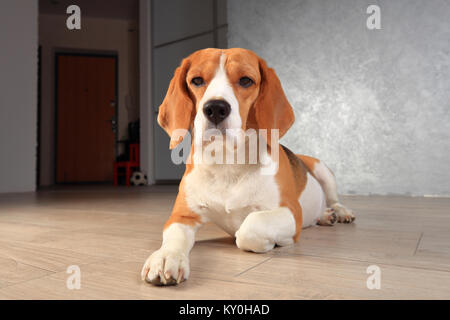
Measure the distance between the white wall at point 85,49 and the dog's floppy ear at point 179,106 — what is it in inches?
309

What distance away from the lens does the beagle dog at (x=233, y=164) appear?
1.25 m

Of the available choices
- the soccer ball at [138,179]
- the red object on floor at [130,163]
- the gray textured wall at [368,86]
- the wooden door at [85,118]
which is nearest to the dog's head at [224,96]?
the gray textured wall at [368,86]

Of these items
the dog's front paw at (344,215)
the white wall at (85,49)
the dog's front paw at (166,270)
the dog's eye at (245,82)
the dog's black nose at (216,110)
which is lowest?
the dog's front paw at (344,215)

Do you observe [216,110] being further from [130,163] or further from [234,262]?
[130,163]

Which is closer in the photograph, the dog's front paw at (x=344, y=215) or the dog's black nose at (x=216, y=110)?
the dog's black nose at (x=216, y=110)

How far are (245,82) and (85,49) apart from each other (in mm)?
8593

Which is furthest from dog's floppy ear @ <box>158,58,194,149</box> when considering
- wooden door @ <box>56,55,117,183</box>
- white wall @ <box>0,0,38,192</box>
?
wooden door @ <box>56,55,117,183</box>

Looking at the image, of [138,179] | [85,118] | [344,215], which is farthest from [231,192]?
[85,118]

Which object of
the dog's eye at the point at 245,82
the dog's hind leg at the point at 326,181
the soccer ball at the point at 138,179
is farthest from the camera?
the soccer ball at the point at 138,179

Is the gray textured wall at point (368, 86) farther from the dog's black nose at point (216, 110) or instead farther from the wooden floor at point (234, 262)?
the dog's black nose at point (216, 110)

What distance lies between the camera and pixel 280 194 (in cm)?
138

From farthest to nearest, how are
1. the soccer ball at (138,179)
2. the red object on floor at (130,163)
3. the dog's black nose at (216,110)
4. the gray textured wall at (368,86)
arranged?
the red object on floor at (130,163), the soccer ball at (138,179), the gray textured wall at (368,86), the dog's black nose at (216,110)

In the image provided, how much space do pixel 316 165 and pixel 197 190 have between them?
3.50 feet

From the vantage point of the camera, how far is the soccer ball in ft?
23.0
